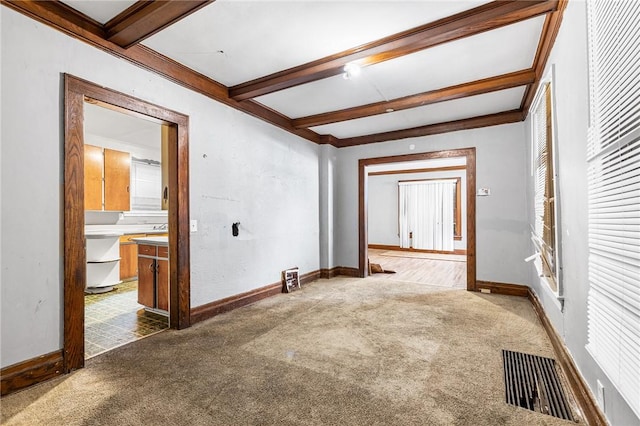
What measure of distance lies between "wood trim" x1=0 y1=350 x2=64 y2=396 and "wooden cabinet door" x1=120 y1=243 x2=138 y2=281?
11.4ft

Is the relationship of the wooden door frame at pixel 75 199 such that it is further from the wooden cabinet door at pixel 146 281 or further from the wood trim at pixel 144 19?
the wooden cabinet door at pixel 146 281

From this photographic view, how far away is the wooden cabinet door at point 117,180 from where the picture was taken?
211 inches

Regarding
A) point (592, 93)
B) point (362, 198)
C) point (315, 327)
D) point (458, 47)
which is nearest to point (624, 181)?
point (592, 93)

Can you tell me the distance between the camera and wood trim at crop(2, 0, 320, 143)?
2.04 m

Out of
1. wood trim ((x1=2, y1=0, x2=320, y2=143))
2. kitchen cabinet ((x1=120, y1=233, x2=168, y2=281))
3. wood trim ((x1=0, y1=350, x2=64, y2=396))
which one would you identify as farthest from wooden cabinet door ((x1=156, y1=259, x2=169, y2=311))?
kitchen cabinet ((x1=120, y1=233, x2=168, y2=281))

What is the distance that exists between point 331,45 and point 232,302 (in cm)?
292

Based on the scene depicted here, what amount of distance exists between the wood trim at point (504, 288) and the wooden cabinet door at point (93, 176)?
6.39 m

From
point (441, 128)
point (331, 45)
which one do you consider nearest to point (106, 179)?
point (331, 45)

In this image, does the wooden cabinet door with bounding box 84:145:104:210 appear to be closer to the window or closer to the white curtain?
the window

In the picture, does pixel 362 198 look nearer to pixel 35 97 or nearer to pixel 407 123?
pixel 407 123

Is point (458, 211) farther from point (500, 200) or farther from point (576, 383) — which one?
point (576, 383)

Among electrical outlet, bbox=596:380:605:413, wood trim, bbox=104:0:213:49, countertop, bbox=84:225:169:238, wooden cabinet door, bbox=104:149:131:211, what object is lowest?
electrical outlet, bbox=596:380:605:413

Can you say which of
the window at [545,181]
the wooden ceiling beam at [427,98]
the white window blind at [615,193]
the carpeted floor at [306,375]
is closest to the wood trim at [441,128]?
the window at [545,181]

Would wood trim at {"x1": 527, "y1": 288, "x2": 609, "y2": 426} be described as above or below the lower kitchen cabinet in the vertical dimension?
below
